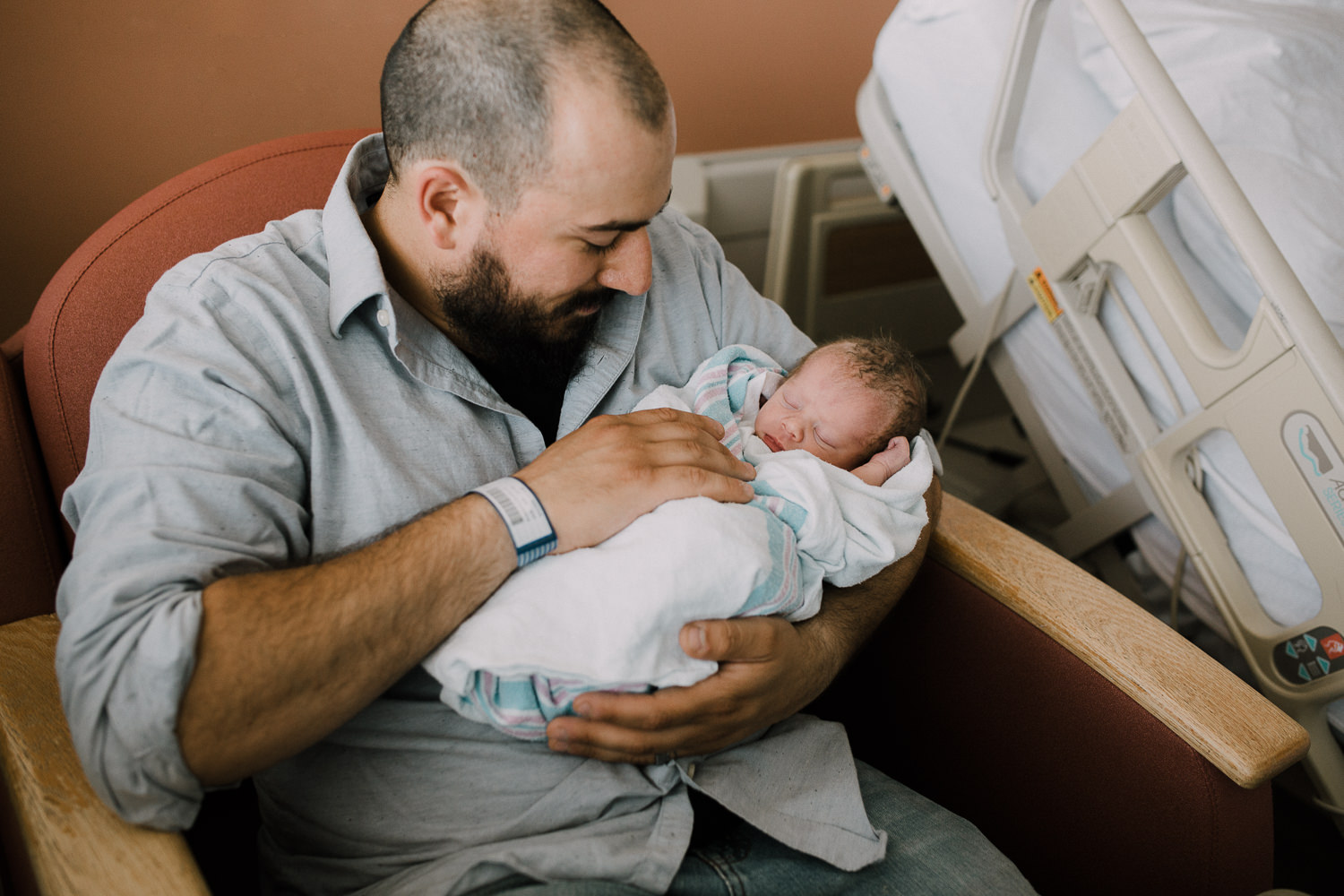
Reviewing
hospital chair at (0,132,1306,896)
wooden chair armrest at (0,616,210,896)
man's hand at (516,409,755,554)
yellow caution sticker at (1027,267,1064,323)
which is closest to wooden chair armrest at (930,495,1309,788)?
hospital chair at (0,132,1306,896)

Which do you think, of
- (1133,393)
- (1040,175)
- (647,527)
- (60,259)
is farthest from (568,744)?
(1040,175)

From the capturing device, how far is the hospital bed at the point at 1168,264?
130cm

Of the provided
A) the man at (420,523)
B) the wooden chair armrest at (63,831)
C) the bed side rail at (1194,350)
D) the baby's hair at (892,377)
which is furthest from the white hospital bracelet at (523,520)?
the bed side rail at (1194,350)

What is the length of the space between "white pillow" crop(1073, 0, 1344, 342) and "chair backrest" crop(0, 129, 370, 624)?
5.69ft

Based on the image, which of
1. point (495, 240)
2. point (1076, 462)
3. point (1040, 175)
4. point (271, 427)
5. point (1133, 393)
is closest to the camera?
point (271, 427)

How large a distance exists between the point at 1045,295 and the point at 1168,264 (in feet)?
0.89

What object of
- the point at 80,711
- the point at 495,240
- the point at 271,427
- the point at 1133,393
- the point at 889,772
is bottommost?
the point at 889,772

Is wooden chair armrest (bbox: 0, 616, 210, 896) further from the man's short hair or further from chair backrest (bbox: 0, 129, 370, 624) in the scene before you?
the man's short hair

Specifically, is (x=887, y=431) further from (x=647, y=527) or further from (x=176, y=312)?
(x=176, y=312)

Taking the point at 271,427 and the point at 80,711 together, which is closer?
the point at 80,711

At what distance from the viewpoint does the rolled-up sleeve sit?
80 cm

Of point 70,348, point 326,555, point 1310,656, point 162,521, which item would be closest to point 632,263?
point 326,555

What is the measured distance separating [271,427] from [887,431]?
0.90 m

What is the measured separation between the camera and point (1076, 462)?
Result: 1.93 meters
